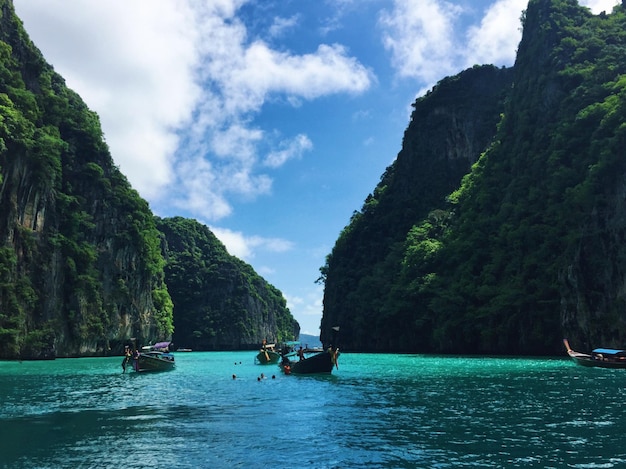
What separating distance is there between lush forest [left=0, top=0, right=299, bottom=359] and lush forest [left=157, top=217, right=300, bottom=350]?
51330 mm

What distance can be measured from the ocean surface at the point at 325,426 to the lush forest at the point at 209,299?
13254cm

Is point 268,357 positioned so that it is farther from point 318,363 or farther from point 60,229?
point 60,229

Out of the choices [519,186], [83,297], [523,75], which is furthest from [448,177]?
[83,297]

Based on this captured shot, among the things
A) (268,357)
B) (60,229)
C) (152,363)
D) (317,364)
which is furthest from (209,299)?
(317,364)

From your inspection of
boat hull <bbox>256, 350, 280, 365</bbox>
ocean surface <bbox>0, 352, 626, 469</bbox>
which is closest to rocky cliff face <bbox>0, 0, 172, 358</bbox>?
boat hull <bbox>256, 350, 280, 365</bbox>

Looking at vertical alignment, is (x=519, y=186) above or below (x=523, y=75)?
below

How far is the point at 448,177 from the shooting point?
105 metres

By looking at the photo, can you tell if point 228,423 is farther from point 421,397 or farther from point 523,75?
point 523,75

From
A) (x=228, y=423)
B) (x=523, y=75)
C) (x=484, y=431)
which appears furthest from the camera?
(x=523, y=75)

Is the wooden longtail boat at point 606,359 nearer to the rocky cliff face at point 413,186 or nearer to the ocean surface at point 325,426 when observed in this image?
the ocean surface at point 325,426

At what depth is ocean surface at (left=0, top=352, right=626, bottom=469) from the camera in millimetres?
11781

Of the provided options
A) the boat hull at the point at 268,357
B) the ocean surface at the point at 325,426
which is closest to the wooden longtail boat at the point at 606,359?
the ocean surface at the point at 325,426

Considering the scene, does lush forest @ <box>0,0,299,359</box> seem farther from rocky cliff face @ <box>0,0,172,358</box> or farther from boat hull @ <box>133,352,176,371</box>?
boat hull @ <box>133,352,176,371</box>

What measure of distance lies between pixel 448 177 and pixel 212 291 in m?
90.9
